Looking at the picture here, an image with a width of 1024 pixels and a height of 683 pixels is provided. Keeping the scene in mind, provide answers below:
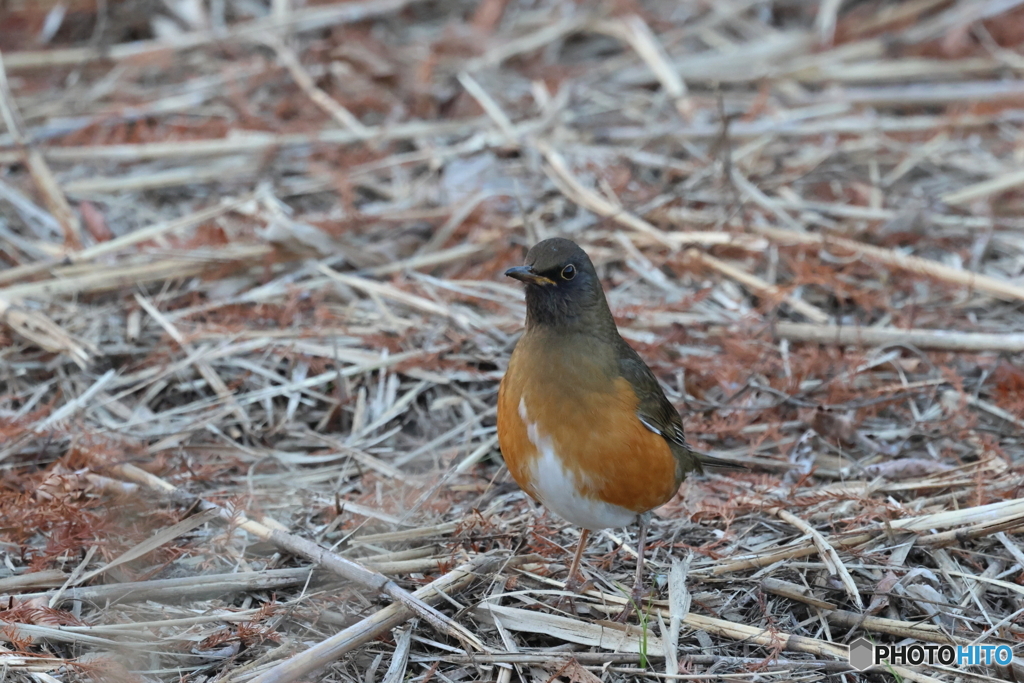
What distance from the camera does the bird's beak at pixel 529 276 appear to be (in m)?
4.18

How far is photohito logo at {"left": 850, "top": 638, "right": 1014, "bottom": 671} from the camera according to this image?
3.98m

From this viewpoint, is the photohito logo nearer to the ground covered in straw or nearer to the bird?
the ground covered in straw

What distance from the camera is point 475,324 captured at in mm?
5961

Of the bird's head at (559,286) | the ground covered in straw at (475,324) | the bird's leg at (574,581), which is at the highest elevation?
the bird's head at (559,286)

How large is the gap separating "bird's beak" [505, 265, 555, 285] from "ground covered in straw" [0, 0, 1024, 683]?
116 cm

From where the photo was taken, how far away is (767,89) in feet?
27.6

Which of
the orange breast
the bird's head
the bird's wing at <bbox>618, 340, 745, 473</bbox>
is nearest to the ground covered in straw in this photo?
the bird's wing at <bbox>618, 340, 745, 473</bbox>

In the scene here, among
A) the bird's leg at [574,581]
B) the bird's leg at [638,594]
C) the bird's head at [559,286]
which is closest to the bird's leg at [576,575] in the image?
the bird's leg at [574,581]

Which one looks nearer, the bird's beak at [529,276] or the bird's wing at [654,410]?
the bird's beak at [529,276]

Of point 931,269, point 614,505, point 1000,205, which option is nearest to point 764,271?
point 931,269

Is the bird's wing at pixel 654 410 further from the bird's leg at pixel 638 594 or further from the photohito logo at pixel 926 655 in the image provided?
the photohito logo at pixel 926 655

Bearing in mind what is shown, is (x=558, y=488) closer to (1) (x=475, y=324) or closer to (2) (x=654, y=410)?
(2) (x=654, y=410)

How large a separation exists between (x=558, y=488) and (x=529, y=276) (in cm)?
88

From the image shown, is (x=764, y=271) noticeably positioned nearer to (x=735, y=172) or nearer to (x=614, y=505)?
(x=735, y=172)
